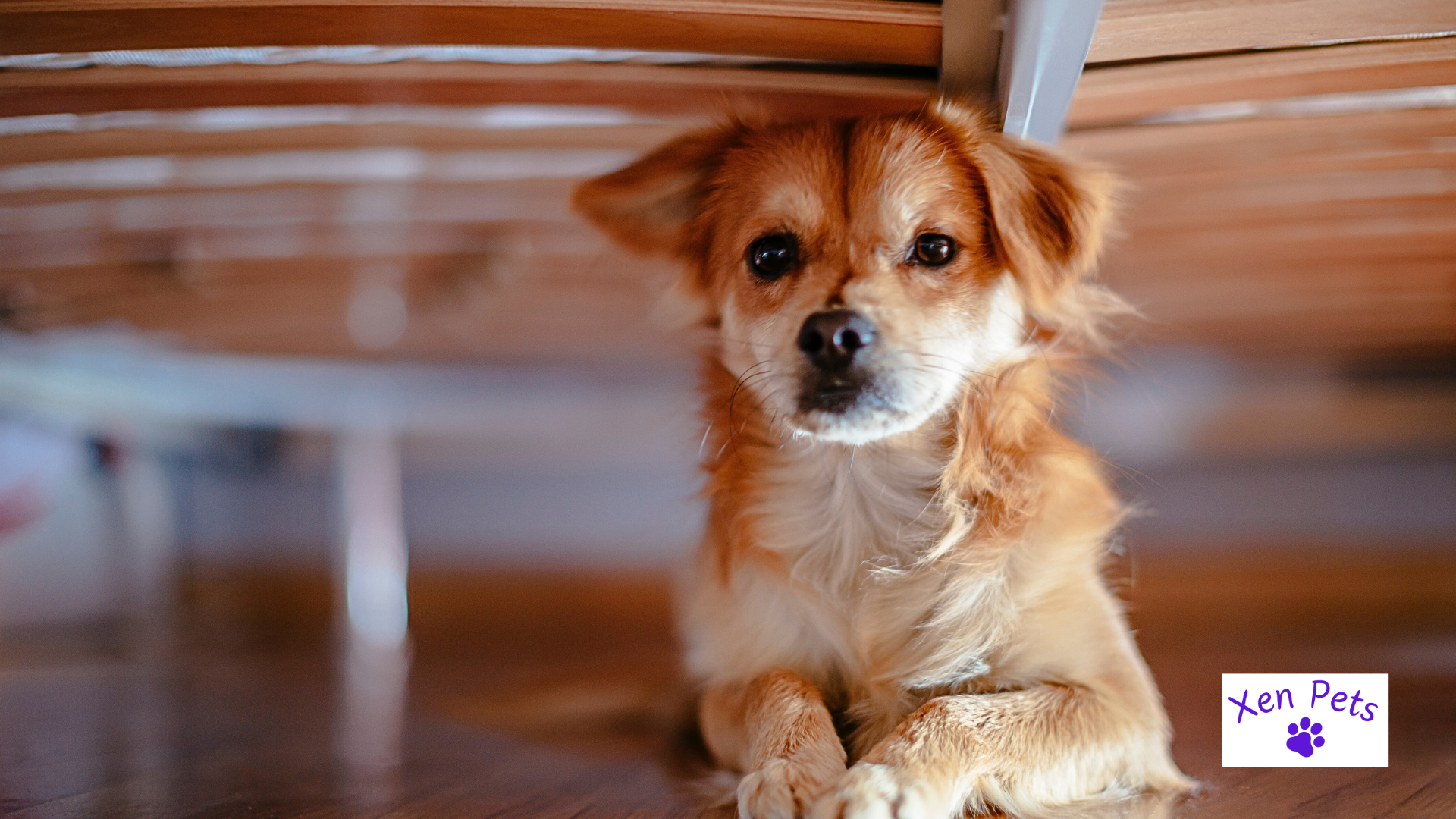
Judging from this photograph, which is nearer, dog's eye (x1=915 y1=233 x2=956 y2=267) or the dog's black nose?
the dog's black nose

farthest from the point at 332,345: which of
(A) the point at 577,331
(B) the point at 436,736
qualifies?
(B) the point at 436,736

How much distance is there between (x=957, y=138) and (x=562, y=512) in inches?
133

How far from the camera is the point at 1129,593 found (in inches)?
57.0

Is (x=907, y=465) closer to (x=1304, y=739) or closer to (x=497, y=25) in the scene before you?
(x=1304, y=739)

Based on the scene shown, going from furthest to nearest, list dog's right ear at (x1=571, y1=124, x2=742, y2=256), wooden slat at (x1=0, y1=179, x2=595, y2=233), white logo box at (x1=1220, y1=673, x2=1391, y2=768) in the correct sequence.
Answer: wooden slat at (x1=0, y1=179, x2=595, y2=233)
dog's right ear at (x1=571, y1=124, x2=742, y2=256)
white logo box at (x1=1220, y1=673, x2=1391, y2=768)

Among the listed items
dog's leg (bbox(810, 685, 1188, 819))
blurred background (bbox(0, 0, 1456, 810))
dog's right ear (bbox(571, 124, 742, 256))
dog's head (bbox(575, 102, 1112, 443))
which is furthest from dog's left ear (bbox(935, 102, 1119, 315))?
dog's leg (bbox(810, 685, 1188, 819))

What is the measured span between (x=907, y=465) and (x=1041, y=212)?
1.34ft

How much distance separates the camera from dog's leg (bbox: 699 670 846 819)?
3.11ft

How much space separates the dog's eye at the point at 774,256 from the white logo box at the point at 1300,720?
80 cm

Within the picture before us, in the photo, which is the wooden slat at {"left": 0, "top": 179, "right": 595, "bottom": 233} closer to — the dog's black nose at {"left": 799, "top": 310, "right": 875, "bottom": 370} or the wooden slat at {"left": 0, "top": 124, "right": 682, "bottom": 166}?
the wooden slat at {"left": 0, "top": 124, "right": 682, "bottom": 166}

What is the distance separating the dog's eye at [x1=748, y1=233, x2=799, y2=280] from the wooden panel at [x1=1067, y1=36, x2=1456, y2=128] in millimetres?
426

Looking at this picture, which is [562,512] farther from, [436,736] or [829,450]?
[829,450]

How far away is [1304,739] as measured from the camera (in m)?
1.19

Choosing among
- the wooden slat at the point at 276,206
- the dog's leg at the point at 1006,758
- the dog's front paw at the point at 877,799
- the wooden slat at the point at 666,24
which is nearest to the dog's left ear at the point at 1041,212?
the wooden slat at the point at 666,24
